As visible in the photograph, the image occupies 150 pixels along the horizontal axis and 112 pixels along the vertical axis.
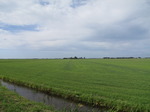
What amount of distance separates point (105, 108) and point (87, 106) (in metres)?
1.44

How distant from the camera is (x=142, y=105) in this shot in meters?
8.58

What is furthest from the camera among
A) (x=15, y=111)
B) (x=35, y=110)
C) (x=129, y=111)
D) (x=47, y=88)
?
(x=47, y=88)

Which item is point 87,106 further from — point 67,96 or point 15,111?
point 15,111

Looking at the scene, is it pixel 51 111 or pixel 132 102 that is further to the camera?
pixel 132 102

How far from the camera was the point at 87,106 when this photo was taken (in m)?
9.52

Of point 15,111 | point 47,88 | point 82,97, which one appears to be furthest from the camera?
point 47,88

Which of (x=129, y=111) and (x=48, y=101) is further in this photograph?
(x=48, y=101)

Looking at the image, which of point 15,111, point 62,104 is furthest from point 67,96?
point 15,111

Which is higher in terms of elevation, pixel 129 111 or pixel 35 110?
pixel 35 110

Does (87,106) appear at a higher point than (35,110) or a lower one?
lower

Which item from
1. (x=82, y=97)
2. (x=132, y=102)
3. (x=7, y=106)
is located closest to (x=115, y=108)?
(x=132, y=102)

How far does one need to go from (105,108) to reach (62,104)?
3.56 metres

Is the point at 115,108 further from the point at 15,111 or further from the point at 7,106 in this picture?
the point at 7,106

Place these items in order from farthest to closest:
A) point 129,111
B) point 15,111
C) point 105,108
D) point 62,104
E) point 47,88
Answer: point 47,88 → point 62,104 → point 105,108 → point 129,111 → point 15,111
